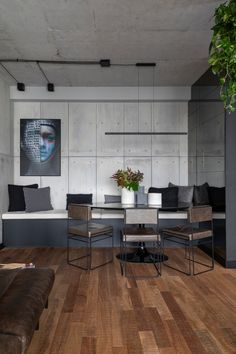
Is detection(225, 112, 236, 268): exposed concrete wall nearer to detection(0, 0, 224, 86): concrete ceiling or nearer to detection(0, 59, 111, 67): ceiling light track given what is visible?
detection(0, 0, 224, 86): concrete ceiling

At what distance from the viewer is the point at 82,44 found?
4605 mm

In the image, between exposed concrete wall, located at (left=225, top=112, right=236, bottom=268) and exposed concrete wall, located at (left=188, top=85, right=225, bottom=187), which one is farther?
exposed concrete wall, located at (left=188, top=85, right=225, bottom=187)

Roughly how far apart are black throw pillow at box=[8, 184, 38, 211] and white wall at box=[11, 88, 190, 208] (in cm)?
69

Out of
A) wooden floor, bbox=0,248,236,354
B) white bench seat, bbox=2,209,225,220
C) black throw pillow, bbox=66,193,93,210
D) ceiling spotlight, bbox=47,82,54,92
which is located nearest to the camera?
wooden floor, bbox=0,248,236,354

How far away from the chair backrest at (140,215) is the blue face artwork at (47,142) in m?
3.64

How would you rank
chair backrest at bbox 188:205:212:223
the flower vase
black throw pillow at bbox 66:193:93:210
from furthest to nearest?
black throw pillow at bbox 66:193:93:210 < the flower vase < chair backrest at bbox 188:205:212:223

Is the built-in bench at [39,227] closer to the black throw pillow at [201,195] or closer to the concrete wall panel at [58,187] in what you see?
the black throw pillow at [201,195]

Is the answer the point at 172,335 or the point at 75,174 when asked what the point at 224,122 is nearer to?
the point at 172,335

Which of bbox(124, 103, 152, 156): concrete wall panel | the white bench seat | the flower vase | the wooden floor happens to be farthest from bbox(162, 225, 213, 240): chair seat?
bbox(124, 103, 152, 156): concrete wall panel

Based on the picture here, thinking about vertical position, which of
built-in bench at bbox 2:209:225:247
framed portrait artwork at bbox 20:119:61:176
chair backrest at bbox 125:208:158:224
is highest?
framed portrait artwork at bbox 20:119:61:176

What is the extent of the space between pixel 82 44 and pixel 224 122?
246 centimetres

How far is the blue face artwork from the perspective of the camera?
279 inches

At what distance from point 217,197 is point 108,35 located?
9.71 feet

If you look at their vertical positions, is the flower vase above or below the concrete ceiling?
below
